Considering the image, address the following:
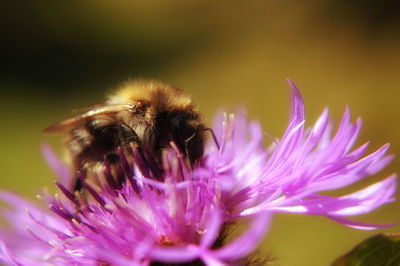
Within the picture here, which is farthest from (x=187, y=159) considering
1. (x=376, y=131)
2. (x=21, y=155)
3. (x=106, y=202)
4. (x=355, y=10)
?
(x=355, y=10)

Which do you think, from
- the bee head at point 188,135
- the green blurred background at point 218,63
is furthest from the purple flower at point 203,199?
the green blurred background at point 218,63

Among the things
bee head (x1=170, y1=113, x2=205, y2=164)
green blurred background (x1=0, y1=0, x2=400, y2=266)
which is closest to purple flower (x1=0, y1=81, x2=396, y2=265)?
bee head (x1=170, y1=113, x2=205, y2=164)

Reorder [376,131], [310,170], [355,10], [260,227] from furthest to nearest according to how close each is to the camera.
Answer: [355,10], [376,131], [310,170], [260,227]

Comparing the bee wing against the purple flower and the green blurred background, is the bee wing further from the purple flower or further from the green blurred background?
the green blurred background

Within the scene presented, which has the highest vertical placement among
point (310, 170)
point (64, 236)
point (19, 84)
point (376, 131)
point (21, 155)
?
point (19, 84)

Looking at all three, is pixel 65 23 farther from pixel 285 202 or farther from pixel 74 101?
pixel 285 202

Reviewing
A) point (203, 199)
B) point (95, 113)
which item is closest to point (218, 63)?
point (95, 113)

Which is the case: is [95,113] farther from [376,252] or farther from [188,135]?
[376,252]
